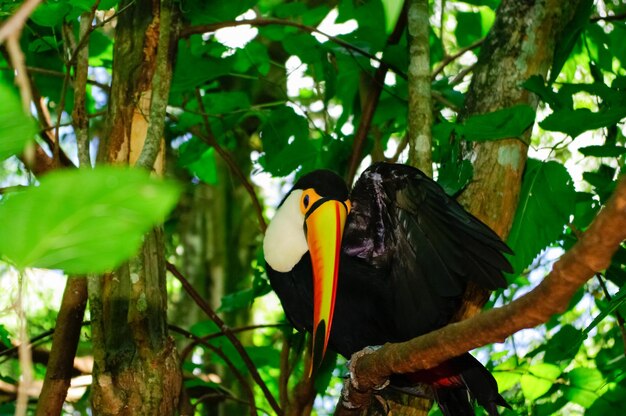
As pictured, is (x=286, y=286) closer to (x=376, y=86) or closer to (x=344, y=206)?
(x=344, y=206)

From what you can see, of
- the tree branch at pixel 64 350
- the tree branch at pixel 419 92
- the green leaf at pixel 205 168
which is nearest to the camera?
the tree branch at pixel 64 350

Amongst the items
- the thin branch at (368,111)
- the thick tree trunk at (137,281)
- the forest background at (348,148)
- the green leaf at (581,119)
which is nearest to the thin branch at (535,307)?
the forest background at (348,148)

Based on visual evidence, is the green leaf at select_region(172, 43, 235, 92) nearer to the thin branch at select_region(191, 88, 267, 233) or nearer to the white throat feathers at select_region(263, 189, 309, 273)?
the thin branch at select_region(191, 88, 267, 233)

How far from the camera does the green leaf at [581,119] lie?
1.94 metres

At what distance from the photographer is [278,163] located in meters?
2.73

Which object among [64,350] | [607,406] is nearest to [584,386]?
[607,406]

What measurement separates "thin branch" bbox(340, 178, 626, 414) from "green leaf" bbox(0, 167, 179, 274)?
53cm

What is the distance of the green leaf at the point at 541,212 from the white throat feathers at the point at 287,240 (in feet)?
2.01

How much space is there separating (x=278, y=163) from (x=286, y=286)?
579 mm

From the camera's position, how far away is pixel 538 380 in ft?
8.20

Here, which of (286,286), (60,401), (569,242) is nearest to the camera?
(60,401)

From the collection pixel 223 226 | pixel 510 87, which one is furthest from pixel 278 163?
pixel 223 226

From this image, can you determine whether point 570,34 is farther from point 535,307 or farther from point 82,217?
point 82,217

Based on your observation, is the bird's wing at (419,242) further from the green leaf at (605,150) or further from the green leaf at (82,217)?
the green leaf at (82,217)
